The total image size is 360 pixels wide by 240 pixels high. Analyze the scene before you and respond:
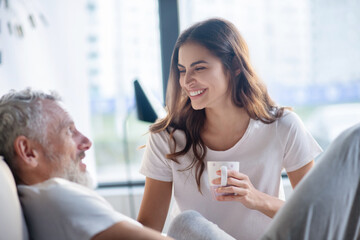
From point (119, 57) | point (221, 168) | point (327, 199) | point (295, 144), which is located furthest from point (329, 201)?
point (119, 57)

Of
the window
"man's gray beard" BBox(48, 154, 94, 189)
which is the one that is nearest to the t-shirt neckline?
"man's gray beard" BBox(48, 154, 94, 189)

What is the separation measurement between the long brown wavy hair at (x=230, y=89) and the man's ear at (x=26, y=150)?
0.73m

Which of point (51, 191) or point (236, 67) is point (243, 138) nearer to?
point (236, 67)

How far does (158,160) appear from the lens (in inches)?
73.2

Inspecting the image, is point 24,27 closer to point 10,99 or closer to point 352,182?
point 10,99

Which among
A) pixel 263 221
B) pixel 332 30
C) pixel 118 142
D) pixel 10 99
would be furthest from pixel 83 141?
pixel 332 30

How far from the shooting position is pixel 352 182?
1.12m

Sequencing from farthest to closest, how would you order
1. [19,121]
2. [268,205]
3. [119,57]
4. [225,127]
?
1. [119,57]
2. [225,127]
3. [268,205]
4. [19,121]

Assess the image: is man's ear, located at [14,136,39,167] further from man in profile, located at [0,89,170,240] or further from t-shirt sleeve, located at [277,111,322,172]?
t-shirt sleeve, located at [277,111,322,172]

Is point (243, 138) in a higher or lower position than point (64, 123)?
lower

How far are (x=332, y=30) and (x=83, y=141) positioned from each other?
104 inches

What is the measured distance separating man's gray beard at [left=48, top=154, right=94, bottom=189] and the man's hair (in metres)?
0.07

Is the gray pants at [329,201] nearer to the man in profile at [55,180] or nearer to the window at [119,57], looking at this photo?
the man in profile at [55,180]

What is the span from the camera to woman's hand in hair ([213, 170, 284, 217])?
146 centimetres
